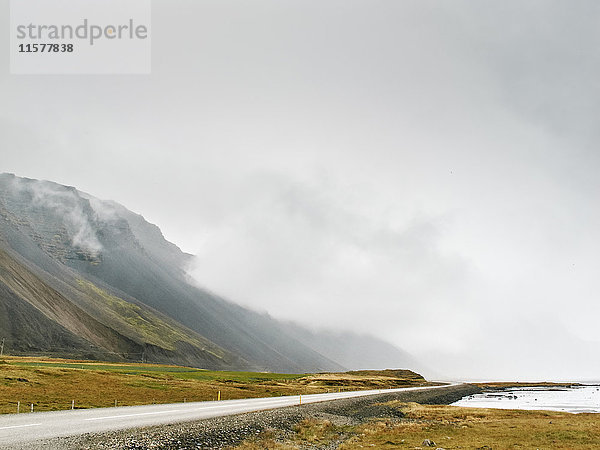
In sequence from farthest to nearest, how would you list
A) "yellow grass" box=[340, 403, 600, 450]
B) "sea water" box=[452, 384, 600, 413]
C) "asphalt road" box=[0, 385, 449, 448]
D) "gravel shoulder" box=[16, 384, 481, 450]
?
"sea water" box=[452, 384, 600, 413]
"yellow grass" box=[340, 403, 600, 450]
"asphalt road" box=[0, 385, 449, 448]
"gravel shoulder" box=[16, 384, 481, 450]

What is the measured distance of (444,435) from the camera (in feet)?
138

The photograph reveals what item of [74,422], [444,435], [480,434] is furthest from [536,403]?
[74,422]

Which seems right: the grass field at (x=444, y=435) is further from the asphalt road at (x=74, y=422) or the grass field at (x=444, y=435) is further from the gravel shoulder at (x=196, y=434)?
the asphalt road at (x=74, y=422)

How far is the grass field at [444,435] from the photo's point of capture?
34688 millimetres

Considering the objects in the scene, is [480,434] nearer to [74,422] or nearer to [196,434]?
[196,434]

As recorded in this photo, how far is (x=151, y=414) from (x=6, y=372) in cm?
4590

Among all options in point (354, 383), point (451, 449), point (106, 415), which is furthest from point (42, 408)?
point (354, 383)

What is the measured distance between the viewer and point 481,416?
6081 cm

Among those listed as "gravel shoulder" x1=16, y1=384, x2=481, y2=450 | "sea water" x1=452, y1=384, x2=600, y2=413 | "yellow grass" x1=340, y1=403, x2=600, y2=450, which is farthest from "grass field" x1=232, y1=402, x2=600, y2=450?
"sea water" x1=452, y1=384, x2=600, y2=413

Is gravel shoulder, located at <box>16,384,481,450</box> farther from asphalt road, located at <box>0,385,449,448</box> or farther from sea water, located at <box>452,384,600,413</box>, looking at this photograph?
sea water, located at <box>452,384,600,413</box>

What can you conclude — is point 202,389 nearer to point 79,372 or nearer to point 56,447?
point 79,372

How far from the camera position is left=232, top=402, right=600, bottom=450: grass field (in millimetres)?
34688

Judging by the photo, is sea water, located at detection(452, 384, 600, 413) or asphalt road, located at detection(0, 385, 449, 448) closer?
asphalt road, located at detection(0, 385, 449, 448)

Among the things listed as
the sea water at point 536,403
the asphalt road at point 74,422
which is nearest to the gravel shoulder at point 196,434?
the asphalt road at point 74,422
